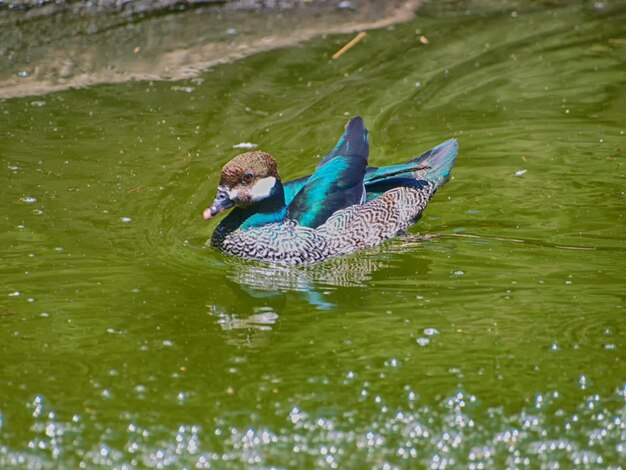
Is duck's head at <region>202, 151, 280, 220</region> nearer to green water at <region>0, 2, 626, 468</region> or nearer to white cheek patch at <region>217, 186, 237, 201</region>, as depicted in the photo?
white cheek patch at <region>217, 186, 237, 201</region>

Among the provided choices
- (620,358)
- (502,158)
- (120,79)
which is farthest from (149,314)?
(120,79)

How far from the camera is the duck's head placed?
765 cm

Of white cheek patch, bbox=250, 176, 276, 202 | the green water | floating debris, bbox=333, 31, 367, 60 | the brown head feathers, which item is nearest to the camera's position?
the green water

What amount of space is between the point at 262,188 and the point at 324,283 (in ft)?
2.65

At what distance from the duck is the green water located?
6.0 inches

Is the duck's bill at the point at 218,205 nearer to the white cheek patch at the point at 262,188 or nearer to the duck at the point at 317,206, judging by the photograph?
the duck at the point at 317,206

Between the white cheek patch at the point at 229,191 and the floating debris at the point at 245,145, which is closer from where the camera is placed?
the white cheek patch at the point at 229,191

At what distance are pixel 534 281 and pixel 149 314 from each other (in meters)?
2.46

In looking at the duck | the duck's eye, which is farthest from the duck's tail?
the duck's eye

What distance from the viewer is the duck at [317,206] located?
773 cm

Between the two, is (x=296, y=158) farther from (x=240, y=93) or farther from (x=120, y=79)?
(x=120, y=79)

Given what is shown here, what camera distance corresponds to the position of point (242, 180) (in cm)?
768

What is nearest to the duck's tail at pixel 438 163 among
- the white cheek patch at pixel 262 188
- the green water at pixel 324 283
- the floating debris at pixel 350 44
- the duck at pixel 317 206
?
the duck at pixel 317 206

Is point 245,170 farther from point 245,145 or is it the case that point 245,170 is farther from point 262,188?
point 245,145
